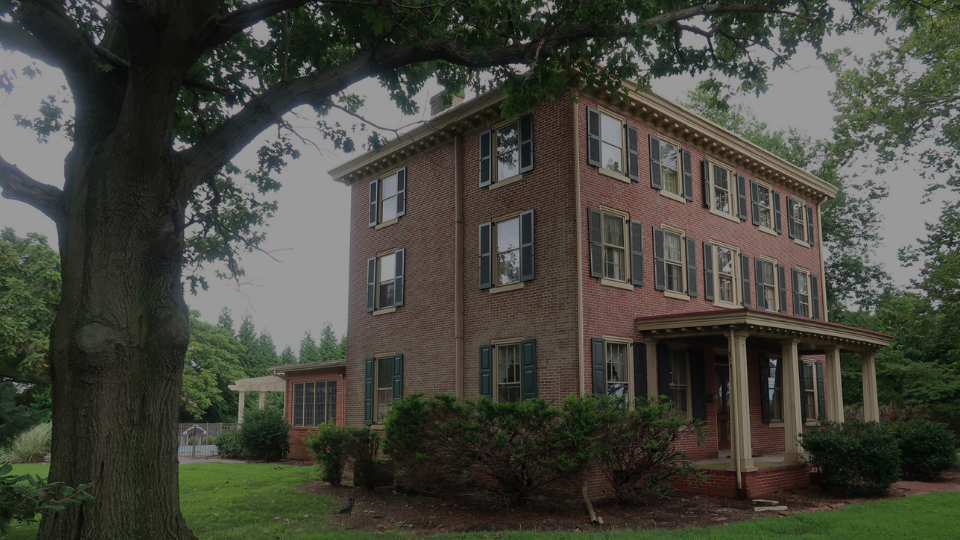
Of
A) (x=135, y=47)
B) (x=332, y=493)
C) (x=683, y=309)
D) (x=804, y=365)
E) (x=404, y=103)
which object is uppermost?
(x=404, y=103)

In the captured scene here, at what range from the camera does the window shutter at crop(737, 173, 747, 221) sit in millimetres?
18688

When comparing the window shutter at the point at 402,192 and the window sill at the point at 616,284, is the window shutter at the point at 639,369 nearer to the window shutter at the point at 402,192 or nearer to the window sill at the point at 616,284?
the window sill at the point at 616,284

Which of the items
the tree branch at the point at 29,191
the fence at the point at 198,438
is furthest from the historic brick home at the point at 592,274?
the fence at the point at 198,438

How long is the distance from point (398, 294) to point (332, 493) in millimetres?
5544

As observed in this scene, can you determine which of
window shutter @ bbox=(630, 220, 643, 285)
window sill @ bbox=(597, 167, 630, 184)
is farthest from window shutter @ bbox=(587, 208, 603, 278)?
window shutter @ bbox=(630, 220, 643, 285)

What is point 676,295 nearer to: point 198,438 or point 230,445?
point 230,445

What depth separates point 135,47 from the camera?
22.8 feet

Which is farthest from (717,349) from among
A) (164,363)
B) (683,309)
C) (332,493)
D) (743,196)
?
(164,363)

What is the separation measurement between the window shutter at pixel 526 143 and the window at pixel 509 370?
3.88 m

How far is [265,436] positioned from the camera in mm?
22906

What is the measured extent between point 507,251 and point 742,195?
7782 millimetres

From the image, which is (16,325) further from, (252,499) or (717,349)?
(717,349)

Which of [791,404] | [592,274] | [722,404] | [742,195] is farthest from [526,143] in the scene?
[722,404]

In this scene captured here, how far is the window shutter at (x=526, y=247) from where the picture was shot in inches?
568
